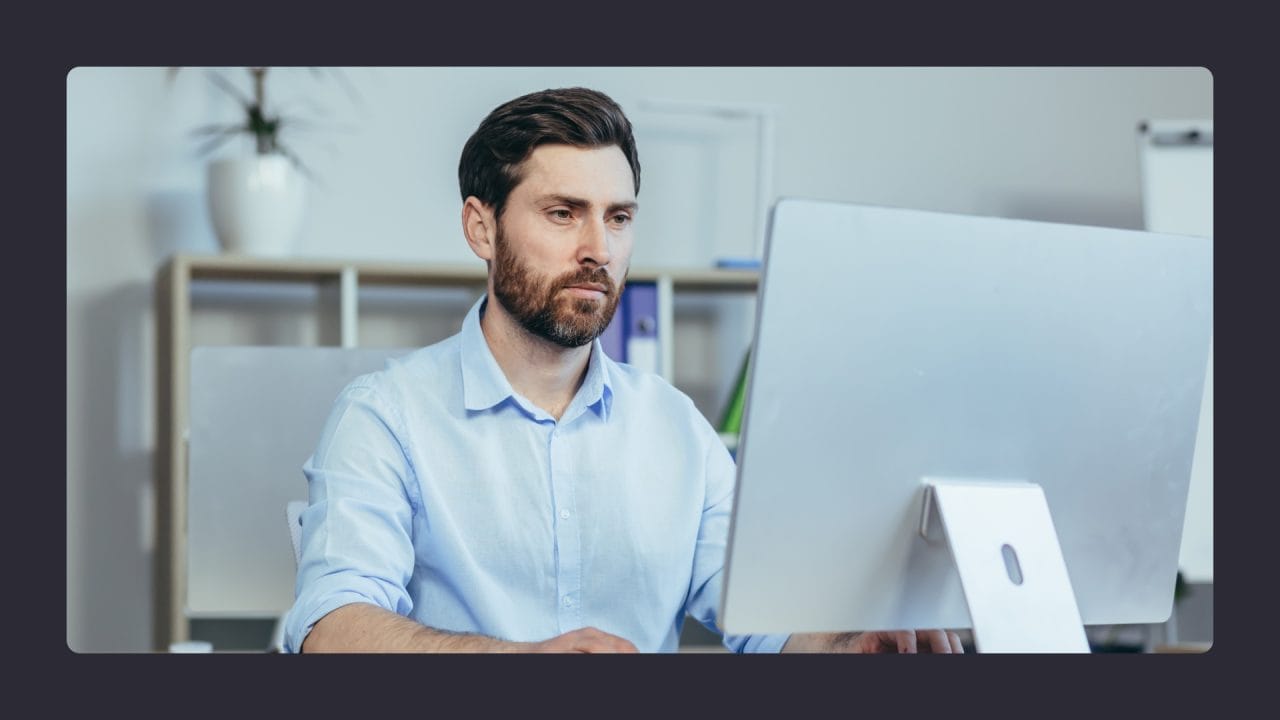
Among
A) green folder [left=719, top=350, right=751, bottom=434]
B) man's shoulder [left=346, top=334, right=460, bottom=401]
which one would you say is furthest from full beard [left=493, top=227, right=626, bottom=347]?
green folder [left=719, top=350, right=751, bottom=434]

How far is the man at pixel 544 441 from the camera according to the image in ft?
5.10

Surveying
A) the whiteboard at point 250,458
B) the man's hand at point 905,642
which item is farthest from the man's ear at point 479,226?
the man's hand at point 905,642

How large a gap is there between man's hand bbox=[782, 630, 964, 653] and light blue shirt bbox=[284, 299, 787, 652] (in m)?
0.10

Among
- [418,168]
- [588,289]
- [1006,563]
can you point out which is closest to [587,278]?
[588,289]

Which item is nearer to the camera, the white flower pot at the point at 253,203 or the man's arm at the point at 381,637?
the man's arm at the point at 381,637

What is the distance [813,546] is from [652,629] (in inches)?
25.1

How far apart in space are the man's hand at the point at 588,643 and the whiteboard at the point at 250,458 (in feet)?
3.42

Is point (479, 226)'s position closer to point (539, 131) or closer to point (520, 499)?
point (539, 131)

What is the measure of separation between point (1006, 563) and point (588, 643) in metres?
0.38

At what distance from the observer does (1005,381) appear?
115 centimetres

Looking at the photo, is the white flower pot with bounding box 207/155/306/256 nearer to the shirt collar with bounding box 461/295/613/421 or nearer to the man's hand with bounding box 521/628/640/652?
the shirt collar with bounding box 461/295/613/421

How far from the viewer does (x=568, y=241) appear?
1696mm

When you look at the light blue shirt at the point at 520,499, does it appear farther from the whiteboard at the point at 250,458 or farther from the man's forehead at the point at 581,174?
the whiteboard at the point at 250,458

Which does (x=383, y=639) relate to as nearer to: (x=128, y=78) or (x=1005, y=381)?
(x=1005, y=381)
